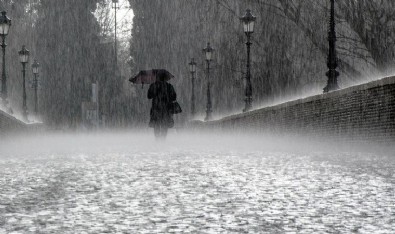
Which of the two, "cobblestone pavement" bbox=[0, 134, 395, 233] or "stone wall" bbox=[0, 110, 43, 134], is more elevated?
"stone wall" bbox=[0, 110, 43, 134]

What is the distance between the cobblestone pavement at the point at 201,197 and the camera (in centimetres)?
562

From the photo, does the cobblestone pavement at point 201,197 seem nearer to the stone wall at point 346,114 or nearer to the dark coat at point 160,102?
the stone wall at point 346,114

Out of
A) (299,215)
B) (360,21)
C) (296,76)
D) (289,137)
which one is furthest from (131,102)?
(299,215)

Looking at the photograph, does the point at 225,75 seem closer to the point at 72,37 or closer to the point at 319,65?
the point at 319,65

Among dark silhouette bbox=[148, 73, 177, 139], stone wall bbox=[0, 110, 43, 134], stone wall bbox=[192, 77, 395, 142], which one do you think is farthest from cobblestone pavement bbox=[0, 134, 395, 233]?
stone wall bbox=[0, 110, 43, 134]

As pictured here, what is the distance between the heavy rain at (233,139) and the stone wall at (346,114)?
42 millimetres

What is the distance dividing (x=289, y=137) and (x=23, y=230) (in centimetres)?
1547

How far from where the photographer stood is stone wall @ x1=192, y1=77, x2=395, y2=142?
13969 mm

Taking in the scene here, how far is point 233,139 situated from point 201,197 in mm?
18036

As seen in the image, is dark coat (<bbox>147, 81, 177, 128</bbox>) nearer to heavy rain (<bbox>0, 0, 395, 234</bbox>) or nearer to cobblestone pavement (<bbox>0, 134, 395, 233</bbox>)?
heavy rain (<bbox>0, 0, 395, 234</bbox>)

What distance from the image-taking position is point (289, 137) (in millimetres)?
20516

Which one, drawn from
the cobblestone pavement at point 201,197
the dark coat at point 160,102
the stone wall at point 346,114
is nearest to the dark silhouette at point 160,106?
the dark coat at point 160,102

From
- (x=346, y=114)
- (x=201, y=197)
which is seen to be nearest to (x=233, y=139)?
(x=346, y=114)

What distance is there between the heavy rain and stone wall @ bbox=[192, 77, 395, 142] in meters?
0.04
